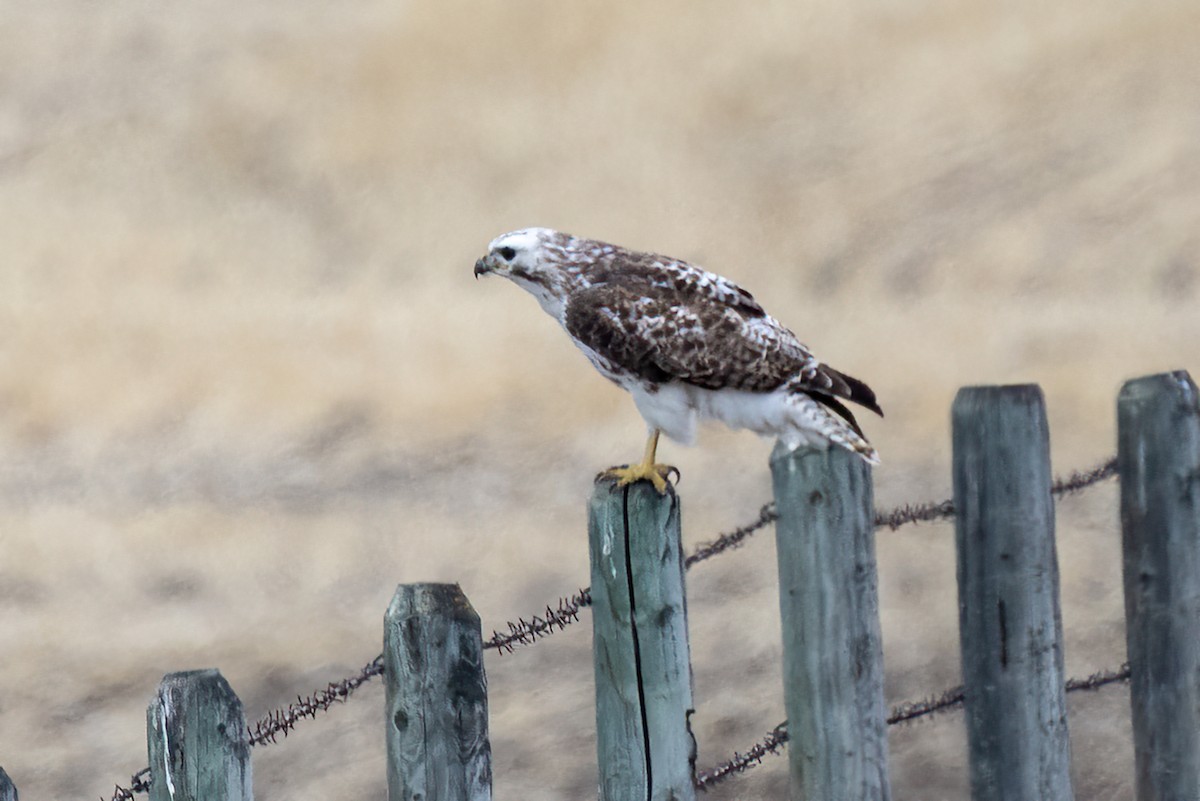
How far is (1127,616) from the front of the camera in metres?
3.53

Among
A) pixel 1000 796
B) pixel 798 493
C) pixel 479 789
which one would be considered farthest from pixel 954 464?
pixel 479 789

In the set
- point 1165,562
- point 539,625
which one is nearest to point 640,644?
point 539,625

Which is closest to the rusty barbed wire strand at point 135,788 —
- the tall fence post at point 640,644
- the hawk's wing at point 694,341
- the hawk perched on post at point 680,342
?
the tall fence post at point 640,644

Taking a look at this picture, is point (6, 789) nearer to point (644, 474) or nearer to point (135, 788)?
point (135, 788)

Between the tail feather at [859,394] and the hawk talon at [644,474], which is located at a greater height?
the tail feather at [859,394]

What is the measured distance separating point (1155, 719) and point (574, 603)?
154 cm

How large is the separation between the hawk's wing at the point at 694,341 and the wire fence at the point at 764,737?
30 cm

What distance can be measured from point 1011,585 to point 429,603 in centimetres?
133

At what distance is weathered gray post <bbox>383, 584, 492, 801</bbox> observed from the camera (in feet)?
8.59

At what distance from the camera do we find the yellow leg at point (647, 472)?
9.67 ft

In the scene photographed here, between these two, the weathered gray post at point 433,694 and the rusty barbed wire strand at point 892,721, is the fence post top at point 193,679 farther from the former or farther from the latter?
the rusty barbed wire strand at point 892,721

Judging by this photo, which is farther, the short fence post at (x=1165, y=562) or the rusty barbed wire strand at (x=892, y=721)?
the short fence post at (x=1165, y=562)

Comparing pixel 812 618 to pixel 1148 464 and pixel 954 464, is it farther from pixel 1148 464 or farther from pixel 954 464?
pixel 1148 464

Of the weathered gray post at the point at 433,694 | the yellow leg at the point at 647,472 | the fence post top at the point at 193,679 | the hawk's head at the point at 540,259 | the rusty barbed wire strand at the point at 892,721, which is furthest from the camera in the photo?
the hawk's head at the point at 540,259
